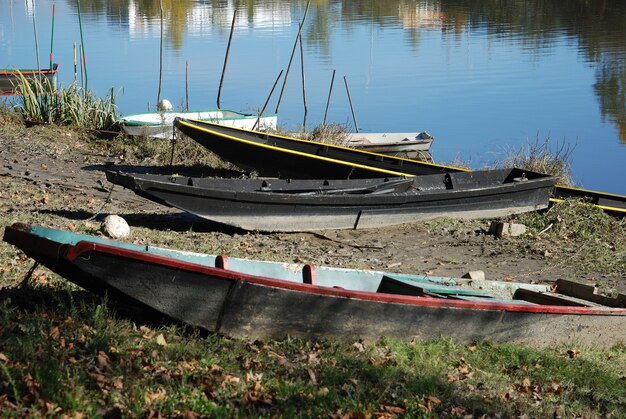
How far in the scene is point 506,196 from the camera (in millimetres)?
13641

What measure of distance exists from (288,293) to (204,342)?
70 cm

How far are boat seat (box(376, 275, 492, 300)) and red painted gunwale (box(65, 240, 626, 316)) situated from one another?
0.68m

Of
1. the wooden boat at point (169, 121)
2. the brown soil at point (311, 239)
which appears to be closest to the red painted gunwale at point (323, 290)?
the brown soil at point (311, 239)

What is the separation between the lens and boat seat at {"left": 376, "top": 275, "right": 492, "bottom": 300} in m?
7.86

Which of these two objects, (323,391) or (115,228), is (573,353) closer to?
(323,391)

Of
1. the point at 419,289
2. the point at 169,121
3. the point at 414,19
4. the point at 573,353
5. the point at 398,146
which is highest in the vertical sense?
the point at 414,19

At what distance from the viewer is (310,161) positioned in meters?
14.6

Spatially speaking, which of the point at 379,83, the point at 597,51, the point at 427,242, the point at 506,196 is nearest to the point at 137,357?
the point at 427,242

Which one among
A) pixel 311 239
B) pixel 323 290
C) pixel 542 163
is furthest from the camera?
pixel 542 163

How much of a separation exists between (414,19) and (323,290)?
138 feet

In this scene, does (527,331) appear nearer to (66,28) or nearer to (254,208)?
(254,208)

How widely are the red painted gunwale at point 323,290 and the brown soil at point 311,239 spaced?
10.3 feet

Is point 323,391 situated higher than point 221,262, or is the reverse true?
point 221,262

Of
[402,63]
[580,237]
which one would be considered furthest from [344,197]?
[402,63]
